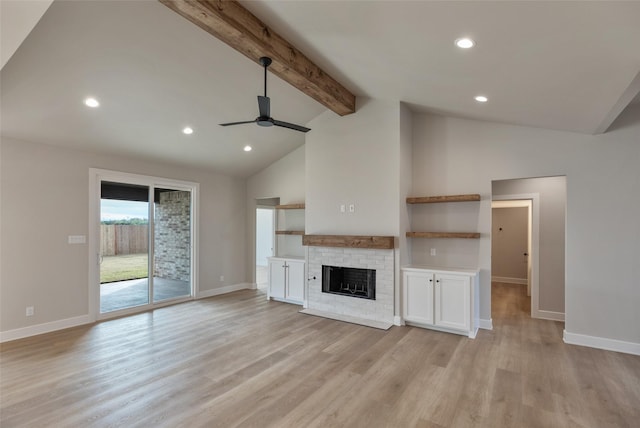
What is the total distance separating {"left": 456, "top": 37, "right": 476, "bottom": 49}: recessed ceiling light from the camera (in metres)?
2.67

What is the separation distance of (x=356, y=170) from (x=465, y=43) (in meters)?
2.90

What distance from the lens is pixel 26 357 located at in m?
3.76

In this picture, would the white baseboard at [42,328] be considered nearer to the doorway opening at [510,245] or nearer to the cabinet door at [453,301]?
the cabinet door at [453,301]

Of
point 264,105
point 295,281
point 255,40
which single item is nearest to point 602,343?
point 295,281

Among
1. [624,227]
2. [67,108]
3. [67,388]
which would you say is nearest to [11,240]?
[67,108]

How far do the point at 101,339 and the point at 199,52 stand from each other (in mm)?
3913

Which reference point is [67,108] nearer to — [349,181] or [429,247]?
[349,181]

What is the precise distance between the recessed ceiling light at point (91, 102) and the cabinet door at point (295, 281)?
3.93 m

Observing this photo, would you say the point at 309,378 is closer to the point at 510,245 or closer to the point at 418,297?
the point at 418,297

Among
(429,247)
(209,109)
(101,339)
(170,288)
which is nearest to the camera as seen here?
(101,339)

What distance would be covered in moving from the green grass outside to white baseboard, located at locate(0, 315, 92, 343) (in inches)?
25.0

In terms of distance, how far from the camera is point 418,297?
4.81 m

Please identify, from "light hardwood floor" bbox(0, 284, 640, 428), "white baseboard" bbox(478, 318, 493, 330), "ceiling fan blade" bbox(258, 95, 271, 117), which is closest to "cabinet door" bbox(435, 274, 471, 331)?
"light hardwood floor" bbox(0, 284, 640, 428)

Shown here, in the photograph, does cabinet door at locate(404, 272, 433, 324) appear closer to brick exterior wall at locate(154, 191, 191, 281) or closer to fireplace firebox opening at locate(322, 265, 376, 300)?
fireplace firebox opening at locate(322, 265, 376, 300)
